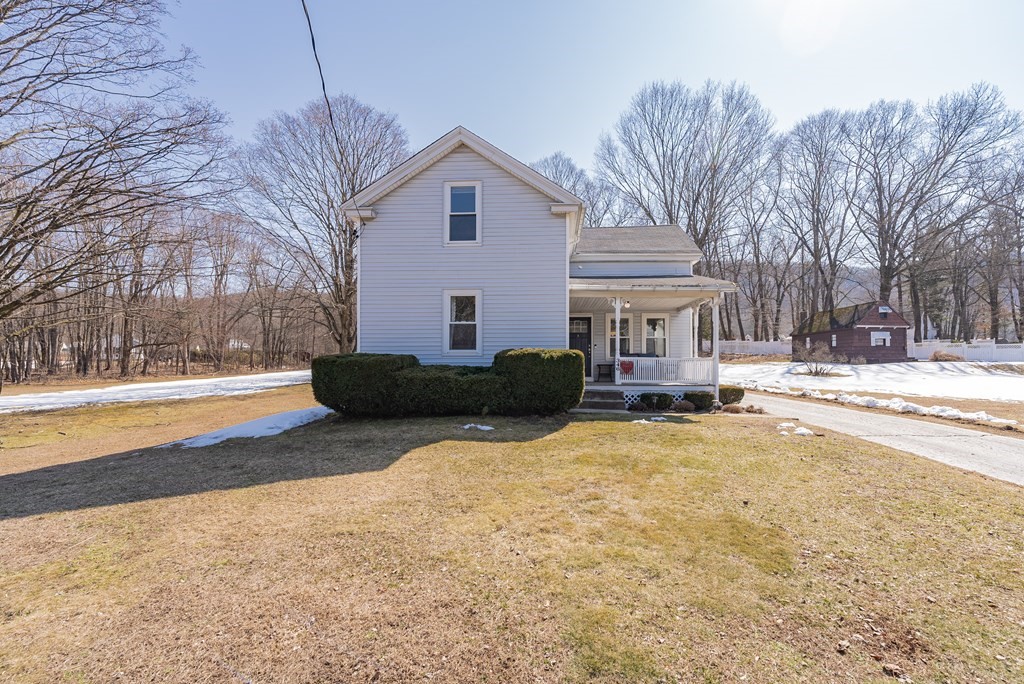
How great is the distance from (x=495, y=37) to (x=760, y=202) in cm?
3724

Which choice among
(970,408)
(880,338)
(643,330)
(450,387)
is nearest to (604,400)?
(450,387)

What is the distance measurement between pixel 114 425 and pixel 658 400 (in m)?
13.9

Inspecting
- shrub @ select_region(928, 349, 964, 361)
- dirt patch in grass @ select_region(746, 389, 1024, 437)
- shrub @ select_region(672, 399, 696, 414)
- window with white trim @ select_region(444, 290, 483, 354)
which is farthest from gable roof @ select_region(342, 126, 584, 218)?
shrub @ select_region(928, 349, 964, 361)

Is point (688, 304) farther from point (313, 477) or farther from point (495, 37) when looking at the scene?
point (313, 477)

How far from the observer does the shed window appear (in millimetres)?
27625

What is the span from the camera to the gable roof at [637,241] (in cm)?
1534

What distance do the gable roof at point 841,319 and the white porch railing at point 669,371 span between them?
23578 mm

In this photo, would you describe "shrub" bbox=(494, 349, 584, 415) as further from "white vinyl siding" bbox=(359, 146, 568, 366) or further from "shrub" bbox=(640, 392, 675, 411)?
"shrub" bbox=(640, 392, 675, 411)

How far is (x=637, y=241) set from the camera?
16375mm

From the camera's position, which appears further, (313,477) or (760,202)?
(760,202)

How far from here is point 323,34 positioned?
529 cm

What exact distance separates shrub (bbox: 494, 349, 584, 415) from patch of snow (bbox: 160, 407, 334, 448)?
4.78 m

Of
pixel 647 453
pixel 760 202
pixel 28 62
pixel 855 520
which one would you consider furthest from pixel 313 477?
pixel 760 202

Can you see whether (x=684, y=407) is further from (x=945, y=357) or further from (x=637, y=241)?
(x=945, y=357)
